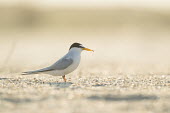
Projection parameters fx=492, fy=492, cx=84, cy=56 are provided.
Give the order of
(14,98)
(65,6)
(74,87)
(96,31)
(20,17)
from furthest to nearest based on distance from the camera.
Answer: (65,6) < (20,17) < (96,31) < (74,87) < (14,98)

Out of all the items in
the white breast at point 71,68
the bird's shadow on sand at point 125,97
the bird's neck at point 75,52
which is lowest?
the bird's shadow on sand at point 125,97

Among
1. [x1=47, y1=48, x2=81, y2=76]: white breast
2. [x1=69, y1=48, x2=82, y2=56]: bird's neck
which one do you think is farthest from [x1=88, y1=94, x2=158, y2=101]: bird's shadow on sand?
[x1=69, y1=48, x2=82, y2=56]: bird's neck

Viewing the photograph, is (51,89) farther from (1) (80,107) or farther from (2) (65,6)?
(2) (65,6)

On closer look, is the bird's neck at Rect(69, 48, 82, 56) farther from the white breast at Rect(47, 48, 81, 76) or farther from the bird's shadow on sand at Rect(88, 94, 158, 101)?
the bird's shadow on sand at Rect(88, 94, 158, 101)

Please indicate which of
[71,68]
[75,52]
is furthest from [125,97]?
[75,52]

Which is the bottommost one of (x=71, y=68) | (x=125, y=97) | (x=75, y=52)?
(x=125, y=97)

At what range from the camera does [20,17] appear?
3478cm

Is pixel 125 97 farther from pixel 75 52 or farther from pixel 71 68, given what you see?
pixel 75 52

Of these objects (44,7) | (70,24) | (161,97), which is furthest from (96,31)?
(161,97)

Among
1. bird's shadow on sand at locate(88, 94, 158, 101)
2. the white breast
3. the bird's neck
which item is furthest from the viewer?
the bird's neck

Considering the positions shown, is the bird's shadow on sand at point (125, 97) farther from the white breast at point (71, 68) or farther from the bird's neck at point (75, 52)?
the bird's neck at point (75, 52)

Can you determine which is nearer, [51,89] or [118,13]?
[51,89]

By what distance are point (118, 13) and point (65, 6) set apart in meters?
7.80

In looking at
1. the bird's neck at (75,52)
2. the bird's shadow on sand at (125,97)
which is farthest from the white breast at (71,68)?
the bird's shadow on sand at (125,97)
